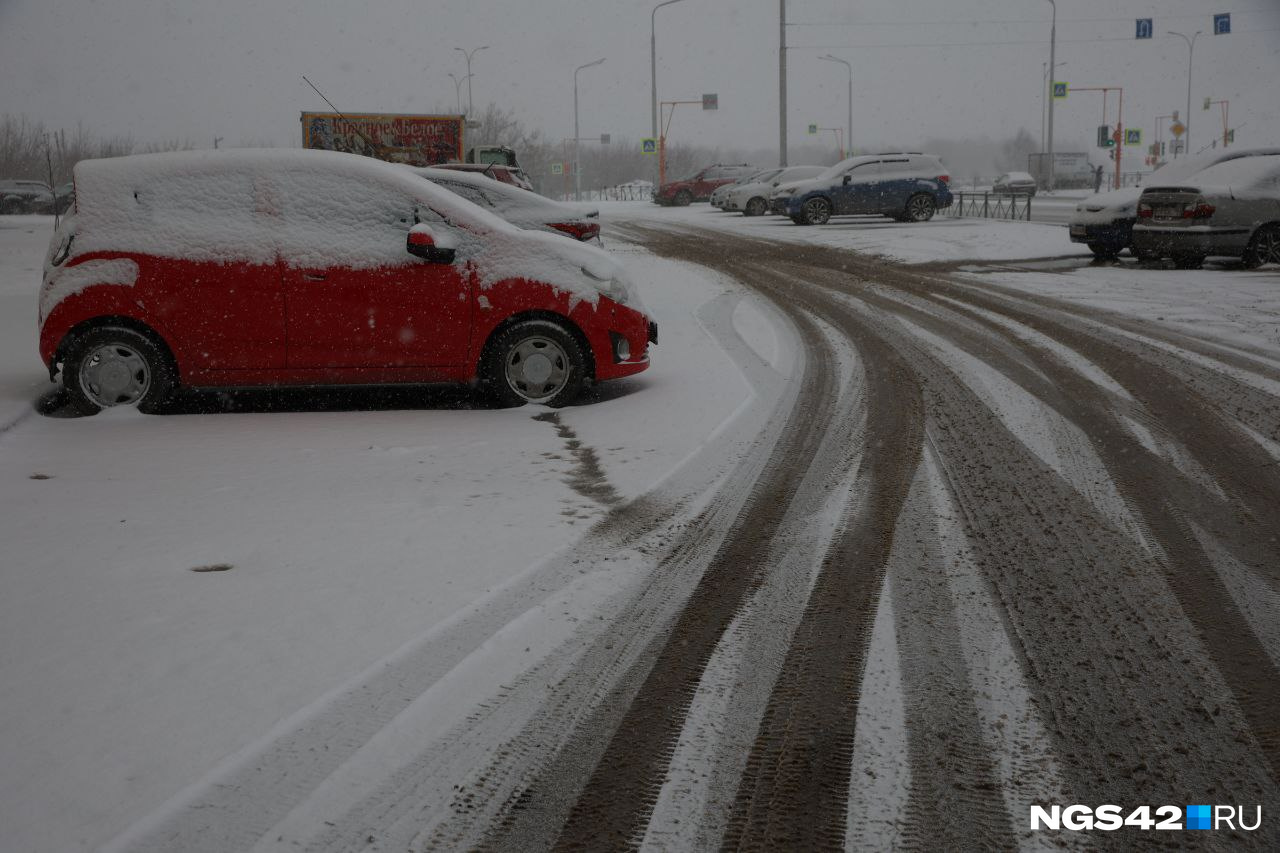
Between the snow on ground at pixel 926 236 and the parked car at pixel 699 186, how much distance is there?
1312 centimetres

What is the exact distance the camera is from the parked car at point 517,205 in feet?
37.9

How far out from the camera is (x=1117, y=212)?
15.9m

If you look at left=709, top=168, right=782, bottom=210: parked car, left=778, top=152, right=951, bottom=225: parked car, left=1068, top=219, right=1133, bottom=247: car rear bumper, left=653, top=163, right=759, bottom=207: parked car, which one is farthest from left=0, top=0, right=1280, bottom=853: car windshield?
left=653, top=163, right=759, bottom=207: parked car

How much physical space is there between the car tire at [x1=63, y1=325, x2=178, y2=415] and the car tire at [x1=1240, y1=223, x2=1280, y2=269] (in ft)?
44.7

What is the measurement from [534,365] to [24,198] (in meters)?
41.2

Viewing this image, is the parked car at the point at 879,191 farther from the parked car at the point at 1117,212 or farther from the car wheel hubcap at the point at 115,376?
the car wheel hubcap at the point at 115,376

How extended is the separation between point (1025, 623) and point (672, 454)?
272 cm

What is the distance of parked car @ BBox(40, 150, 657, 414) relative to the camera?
7070 mm

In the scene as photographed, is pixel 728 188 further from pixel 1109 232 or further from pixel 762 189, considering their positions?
pixel 1109 232

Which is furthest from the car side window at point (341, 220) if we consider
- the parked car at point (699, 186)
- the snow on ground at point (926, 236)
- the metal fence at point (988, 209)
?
the parked car at point (699, 186)

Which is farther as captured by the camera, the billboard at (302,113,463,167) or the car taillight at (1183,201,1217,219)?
the billboard at (302,113,463,167)

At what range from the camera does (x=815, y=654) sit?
349cm

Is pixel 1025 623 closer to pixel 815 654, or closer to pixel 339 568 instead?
pixel 815 654

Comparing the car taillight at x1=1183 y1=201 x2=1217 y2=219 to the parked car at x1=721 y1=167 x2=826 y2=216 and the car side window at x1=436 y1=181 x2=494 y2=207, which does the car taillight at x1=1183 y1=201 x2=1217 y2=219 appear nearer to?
the car side window at x1=436 y1=181 x2=494 y2=207
